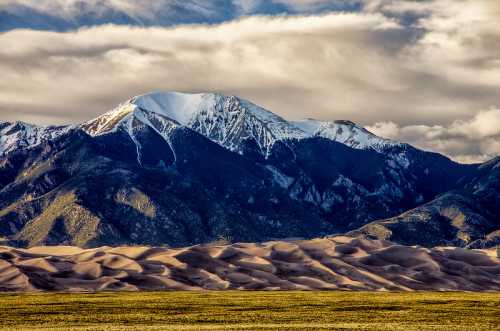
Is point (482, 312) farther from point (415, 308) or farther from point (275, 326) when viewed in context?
point (275, 326)

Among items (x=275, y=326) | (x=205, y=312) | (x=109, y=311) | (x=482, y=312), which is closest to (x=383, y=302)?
(x=482, y=312)

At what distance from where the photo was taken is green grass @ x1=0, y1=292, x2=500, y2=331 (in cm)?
11512

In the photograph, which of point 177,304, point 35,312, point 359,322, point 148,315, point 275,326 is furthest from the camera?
point 177,304

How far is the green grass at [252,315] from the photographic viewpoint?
378 ft

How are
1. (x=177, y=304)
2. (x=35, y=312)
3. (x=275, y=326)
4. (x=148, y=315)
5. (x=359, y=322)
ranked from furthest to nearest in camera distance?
1. (x=177, y=304)
2. (x=35, y=312)
3. (x=148, y=315)
4. (x=359, y=322)
5. (x=275, y=326)

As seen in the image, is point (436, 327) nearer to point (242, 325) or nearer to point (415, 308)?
point (242, 325)

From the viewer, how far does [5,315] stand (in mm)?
138625

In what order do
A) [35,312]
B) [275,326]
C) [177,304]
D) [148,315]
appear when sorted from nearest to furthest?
[275,326] → [148,315] → [35,312] → [177,304]

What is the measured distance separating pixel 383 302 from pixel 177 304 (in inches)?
1606

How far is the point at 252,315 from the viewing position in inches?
5443

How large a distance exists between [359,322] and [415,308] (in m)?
36.6

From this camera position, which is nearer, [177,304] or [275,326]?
[275,326]

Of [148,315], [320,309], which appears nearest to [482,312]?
[320,309]

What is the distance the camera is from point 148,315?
454 feet
